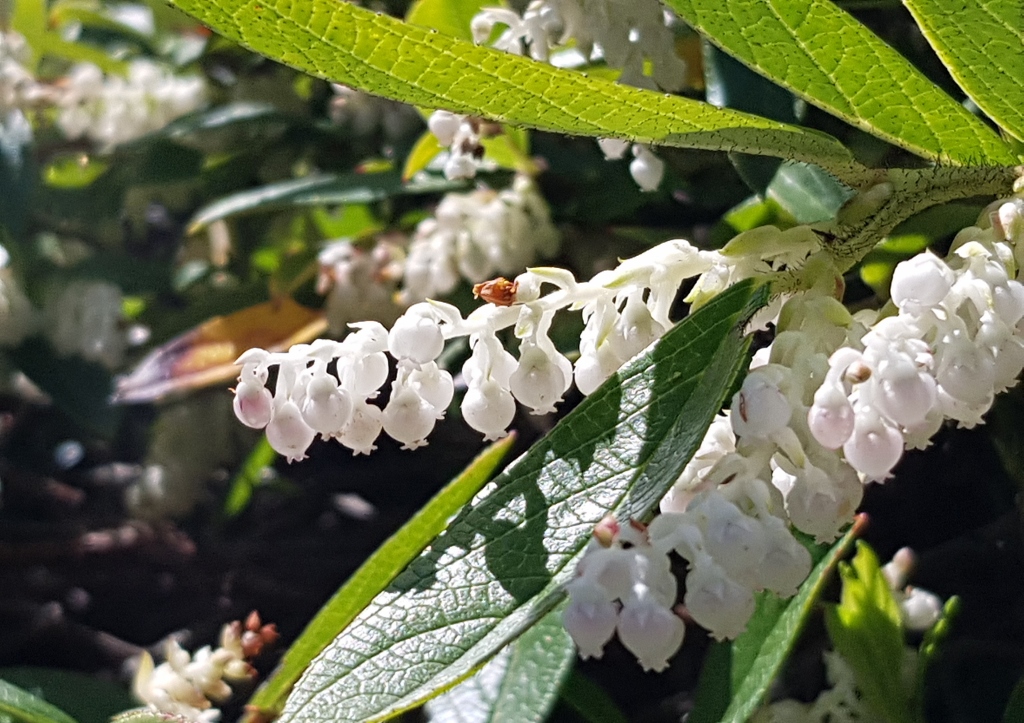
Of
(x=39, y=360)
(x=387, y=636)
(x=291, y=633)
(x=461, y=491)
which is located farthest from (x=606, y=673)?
(x=39, y=360)

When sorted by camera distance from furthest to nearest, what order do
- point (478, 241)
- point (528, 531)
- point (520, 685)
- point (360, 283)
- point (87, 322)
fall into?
point (87, 322) → point (360, 283) → point (478, 241) → point (520, 685) → point (528, 531)

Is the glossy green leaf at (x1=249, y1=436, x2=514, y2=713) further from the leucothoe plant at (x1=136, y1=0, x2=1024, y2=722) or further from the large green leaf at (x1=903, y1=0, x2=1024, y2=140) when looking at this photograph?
the large green leaf at (x1=903, y1=0, x2=1024, y2=140)

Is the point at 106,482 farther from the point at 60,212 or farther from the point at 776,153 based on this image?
the point at 776,153

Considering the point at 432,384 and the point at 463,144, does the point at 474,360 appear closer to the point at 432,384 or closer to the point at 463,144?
the point at 432,384

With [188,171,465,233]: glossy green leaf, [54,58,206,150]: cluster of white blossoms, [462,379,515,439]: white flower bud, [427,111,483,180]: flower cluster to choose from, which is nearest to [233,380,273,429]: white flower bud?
[462,379,515,439]: white flower bud

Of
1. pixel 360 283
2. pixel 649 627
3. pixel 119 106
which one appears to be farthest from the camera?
pixel 119 106

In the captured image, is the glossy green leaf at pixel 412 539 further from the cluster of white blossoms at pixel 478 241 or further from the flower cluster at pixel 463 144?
the cluster of white blossoms at pixel 478 241

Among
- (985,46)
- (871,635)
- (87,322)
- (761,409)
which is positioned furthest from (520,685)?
(87,322)
